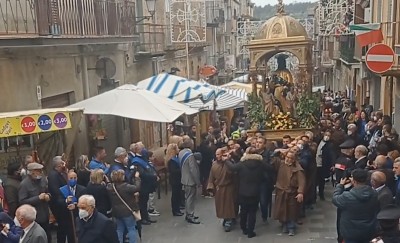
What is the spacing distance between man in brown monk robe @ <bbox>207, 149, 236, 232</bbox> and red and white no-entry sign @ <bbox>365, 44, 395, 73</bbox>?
168 inches

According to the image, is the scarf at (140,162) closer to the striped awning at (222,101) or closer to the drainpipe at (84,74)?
the drainpipe at (84,74)

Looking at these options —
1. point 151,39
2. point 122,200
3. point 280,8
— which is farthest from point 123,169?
point 151,39

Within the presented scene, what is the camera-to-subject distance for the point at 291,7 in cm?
8100

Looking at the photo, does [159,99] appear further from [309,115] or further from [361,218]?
[361,218]

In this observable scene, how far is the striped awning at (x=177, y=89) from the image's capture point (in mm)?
14623

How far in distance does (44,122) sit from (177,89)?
6084 millimetres

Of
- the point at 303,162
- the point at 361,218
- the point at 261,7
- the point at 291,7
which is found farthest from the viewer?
the point at 261,7

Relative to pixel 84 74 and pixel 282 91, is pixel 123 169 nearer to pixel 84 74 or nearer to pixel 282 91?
pixel 282 91

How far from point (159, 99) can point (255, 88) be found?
8.73 ft

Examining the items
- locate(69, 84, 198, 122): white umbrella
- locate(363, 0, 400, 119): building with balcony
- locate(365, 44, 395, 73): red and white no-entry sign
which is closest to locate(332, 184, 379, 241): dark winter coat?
locate(69, 84, 198, 122): white umbrella

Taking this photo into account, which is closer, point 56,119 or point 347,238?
point 347,238

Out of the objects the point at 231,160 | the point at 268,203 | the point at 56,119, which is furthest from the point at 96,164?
the point at 268,203

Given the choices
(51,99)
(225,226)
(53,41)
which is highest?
(53,41)

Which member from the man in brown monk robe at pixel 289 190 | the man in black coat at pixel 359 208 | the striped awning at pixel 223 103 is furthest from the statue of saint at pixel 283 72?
the man in black coat at pixel 359 208
